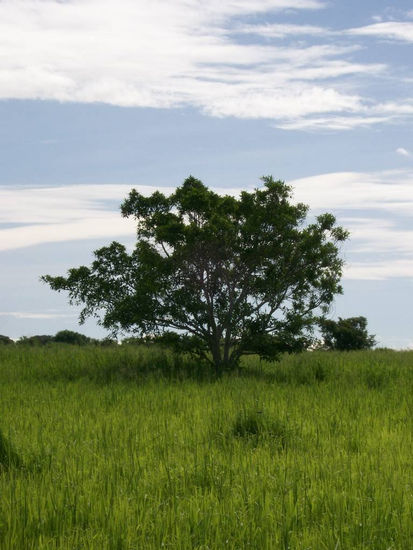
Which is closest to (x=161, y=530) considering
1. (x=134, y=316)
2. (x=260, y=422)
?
(x=260, y=422)

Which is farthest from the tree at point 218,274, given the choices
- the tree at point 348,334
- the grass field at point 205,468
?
the tree at point 348,334

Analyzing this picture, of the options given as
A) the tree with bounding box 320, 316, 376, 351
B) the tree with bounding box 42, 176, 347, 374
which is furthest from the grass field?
the tree with bounding box 320, 316, 376, 351

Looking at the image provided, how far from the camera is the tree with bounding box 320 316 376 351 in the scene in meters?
34.8

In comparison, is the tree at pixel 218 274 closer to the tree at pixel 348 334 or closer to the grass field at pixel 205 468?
the grass field at pixel 205 468

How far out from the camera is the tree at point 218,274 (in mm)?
20375

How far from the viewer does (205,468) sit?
8156 mm

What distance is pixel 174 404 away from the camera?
1422 cm

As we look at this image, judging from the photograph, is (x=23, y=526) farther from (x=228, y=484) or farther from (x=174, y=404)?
(x=174, y=404)

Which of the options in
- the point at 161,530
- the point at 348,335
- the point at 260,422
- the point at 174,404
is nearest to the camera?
the point at 161,530

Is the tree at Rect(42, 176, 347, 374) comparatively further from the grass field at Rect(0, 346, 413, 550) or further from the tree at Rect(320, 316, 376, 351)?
the tree at Rect(320, 316, 376, 351)

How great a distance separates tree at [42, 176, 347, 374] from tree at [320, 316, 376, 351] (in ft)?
44.9

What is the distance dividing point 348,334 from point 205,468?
2754cm

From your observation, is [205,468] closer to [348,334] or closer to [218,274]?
[218,274]

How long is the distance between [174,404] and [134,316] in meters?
6.20
